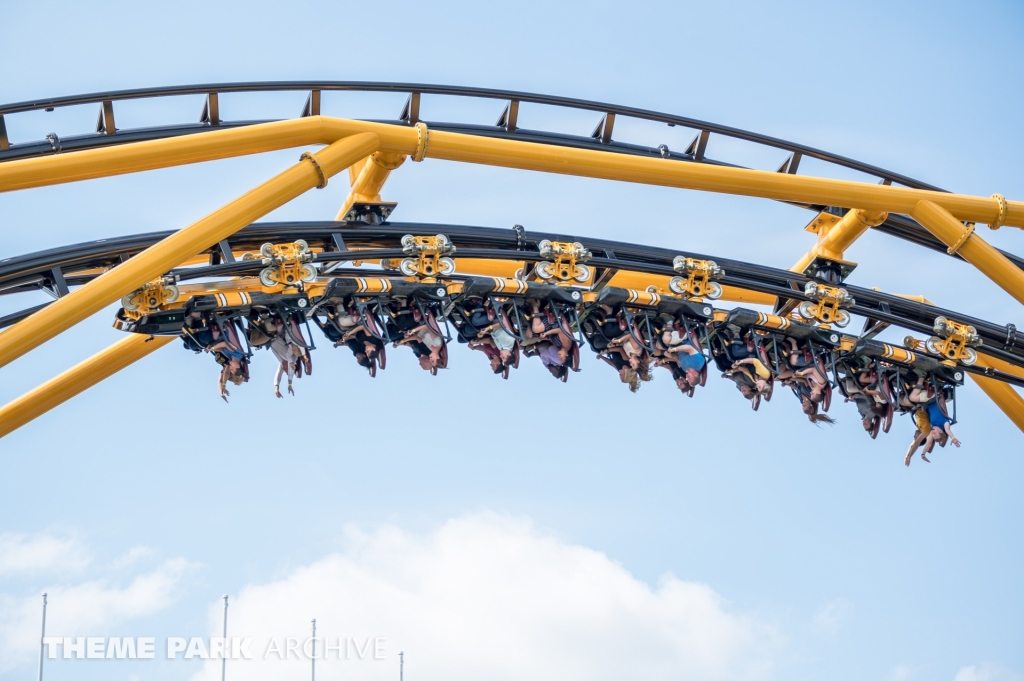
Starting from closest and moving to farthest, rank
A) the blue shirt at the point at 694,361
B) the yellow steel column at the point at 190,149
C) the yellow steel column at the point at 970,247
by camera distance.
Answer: the yellow steel column at the point at 190,149
the blue shirt at the point at 694,361
the yellow steel column at the point at 970,247

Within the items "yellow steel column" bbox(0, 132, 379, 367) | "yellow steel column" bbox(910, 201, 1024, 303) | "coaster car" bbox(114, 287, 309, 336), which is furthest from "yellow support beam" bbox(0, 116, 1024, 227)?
"coaster car" bbox(114, 287, 309, 336)

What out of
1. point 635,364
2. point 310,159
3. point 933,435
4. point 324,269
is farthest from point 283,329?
point 933,435

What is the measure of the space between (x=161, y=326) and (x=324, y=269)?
1.58 metres

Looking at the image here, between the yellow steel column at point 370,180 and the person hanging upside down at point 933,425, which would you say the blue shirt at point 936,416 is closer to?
the person hanging upside down at point 933,425

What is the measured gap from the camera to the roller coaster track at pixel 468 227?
A: 12.5 meters

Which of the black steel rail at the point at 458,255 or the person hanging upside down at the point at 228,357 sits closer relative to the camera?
the black steel rail at the point at 458,255

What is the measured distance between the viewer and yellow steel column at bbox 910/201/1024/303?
1504 centimetres

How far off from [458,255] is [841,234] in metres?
4.17

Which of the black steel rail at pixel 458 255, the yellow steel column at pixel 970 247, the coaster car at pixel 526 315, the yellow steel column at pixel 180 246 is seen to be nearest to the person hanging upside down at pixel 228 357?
the black steel rail at pixel 458 255

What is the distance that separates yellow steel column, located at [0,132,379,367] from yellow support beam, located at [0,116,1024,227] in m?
0.25

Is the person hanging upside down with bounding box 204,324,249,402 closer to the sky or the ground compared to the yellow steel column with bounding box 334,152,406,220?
closer to the ground

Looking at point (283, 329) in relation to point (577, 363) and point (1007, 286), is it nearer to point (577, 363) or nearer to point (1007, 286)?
point (577, 363)

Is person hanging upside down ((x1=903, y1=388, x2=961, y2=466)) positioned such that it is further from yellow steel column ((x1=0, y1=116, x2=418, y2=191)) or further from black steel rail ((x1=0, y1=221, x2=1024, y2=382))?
yellow steel column ((x1=0, y1=116, x2=418, y2=191))

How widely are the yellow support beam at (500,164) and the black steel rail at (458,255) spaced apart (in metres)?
0.90
